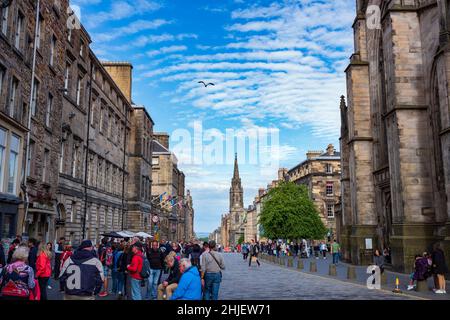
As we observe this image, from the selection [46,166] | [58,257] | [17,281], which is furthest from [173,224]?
[17,281]

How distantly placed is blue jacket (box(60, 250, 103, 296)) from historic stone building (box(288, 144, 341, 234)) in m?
66.1

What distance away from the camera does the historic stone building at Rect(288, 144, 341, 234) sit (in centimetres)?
7138

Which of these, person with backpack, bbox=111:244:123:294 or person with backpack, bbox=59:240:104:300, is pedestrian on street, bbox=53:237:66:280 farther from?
person with backpack, bbox=59:240:104:300

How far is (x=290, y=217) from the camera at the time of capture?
53.0 metres

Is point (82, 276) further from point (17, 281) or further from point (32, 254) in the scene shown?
point (32, 254)

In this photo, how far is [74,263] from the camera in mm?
7438

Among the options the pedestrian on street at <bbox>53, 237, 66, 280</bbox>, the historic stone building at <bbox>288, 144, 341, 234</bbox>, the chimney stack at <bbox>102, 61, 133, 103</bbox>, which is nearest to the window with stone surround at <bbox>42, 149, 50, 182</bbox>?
the pedestrian on street at <bbox>53, 237, 66, 280</bbox>

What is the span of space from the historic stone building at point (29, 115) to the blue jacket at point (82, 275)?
12230 mm

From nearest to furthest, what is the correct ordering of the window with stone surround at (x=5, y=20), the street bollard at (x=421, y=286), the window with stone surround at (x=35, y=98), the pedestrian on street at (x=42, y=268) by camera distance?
the pedestrian on street at (x=42, y=268)
the street bollard at (x=421, y=286)
the window with stone surround at (x=5, y=20)
the window with stone surround at (x=35, y=98)

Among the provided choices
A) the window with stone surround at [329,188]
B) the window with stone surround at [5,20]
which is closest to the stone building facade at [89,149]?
the window with stone surround at [5,20]

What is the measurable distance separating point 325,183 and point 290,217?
22287mm

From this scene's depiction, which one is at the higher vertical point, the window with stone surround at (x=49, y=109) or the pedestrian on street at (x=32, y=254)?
the window with stone surround at (x=49, y=109)

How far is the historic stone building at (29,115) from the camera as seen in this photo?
741 inches

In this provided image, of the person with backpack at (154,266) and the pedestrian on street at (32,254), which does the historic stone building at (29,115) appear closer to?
the pedestrian on street at (32,254)
